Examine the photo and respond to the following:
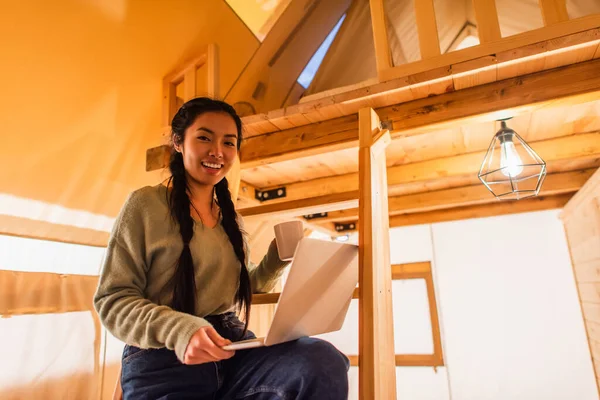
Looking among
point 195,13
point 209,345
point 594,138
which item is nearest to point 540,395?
point 594,138

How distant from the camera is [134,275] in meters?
0.96

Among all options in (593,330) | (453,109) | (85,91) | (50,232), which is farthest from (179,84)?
(593,330)

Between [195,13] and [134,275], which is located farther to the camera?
[195,13]

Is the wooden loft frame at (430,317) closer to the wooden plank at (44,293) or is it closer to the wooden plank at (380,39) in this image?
the wooden plank at (44,293)

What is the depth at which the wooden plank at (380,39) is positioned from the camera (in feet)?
5.94

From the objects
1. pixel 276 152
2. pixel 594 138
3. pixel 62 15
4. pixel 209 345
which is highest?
pixel 62 15

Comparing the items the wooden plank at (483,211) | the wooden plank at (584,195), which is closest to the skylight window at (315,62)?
the wooden plank at (483,211)

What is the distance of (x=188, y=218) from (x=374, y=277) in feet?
1.89

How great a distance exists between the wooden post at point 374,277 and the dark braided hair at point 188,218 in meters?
0.35

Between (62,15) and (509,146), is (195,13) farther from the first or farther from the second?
(509,146)

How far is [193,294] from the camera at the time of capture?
1010 millimetres

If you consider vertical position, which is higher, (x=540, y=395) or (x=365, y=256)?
→ (x=365, y=256)

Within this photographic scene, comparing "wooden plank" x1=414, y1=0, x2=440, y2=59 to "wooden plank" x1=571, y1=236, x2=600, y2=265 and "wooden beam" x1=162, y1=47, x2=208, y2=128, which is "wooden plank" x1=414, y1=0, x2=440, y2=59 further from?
"wooden plank" x1=571, y1=236, x2=600, y2=265

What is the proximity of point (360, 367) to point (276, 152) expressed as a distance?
1.21 metres
